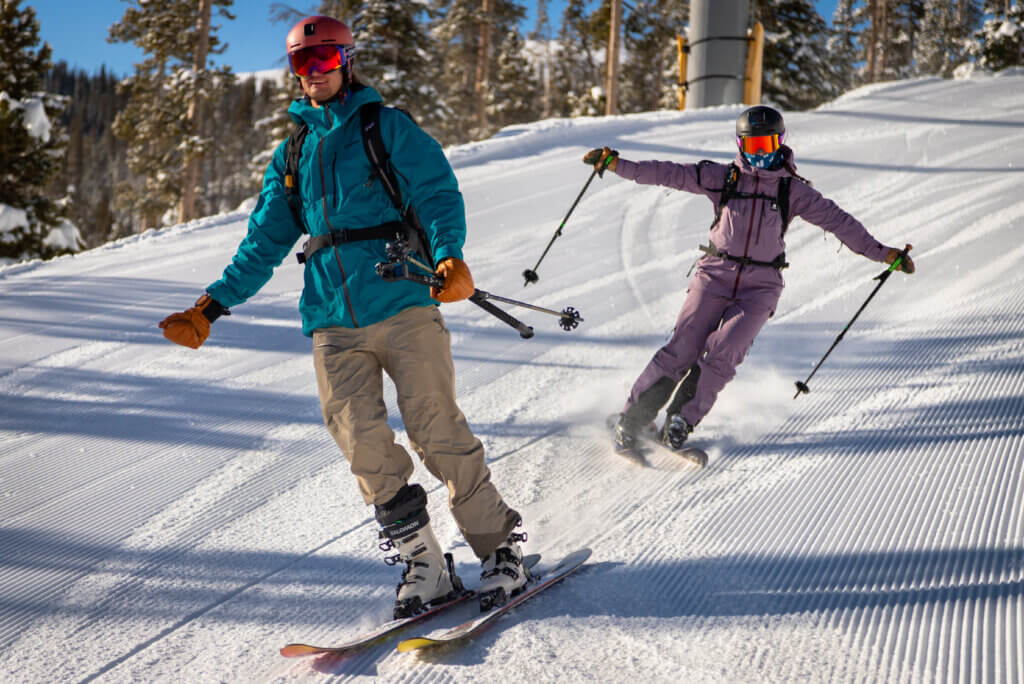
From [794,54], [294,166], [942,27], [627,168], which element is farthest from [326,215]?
[942,27]

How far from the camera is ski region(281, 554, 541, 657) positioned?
2.31 metres

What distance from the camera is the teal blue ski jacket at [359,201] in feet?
8.03

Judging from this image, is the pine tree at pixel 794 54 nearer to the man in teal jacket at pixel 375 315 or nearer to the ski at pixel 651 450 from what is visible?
the ski at pixel 651 450

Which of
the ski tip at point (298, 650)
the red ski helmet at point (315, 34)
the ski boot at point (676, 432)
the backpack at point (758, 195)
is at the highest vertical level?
the red ski helmet at point (315, 34)

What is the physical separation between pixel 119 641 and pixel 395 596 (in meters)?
0.96

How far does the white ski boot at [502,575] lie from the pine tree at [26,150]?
2142 cm

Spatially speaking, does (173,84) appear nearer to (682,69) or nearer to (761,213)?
(682,69)

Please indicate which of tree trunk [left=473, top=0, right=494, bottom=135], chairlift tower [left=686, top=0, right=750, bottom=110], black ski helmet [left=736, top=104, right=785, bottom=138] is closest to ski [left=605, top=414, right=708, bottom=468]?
black ski helmet [left=736, top=104, right=785, bottom=138]

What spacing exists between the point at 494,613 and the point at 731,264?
8.11 feet

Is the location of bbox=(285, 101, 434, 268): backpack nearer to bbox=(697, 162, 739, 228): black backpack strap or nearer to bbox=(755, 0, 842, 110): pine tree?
bbox=(697, 162, 739, 228): black backpack strap

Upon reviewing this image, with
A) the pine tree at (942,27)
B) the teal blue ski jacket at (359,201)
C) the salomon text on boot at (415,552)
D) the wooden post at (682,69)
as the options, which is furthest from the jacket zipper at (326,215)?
the pine tree at (942,27)

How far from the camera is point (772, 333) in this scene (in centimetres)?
598

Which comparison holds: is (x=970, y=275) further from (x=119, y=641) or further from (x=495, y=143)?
(x=495, y=143)

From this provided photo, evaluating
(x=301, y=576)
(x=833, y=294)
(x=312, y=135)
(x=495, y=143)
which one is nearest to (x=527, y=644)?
(x=301, y=576)
